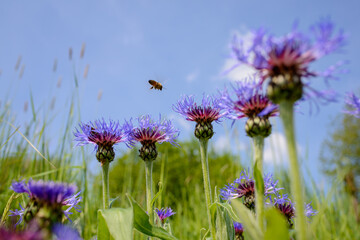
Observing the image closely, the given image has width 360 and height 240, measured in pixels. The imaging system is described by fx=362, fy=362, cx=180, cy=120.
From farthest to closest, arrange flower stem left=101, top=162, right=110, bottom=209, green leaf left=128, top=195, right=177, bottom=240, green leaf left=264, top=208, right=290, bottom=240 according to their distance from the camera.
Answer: flower stem left=101, top=162, right=110, bottom=209
green leaf left=128, top=195, right=177, bottom=240
green leaf left=264, top=208, right=290, bottom=240

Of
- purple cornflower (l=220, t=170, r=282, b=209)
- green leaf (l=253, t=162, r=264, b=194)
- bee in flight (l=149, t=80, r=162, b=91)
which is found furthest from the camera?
bee in flight (l=149, t=80, r=162, b=91)

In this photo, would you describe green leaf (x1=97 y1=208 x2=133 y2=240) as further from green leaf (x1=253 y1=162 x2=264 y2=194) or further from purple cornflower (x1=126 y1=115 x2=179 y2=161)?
purple cornflower (x1=126 y1=115 x2=179 y2=161)

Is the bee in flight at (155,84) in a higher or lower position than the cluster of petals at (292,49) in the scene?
higher

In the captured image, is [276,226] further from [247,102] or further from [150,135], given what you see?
[150,135]

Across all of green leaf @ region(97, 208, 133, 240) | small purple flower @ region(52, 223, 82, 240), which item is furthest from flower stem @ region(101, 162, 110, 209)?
small purple flower @ region(52, 223, 82, 240)

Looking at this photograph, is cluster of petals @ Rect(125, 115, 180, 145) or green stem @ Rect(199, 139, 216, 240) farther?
cluster of petals @ Rect(125, 115, 180, 145)

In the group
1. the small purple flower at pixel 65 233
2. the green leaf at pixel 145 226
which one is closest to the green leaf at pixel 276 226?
the small purple flower at pixel 65 233

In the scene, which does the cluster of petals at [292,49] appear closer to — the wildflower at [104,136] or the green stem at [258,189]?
the green stem at [258,189]

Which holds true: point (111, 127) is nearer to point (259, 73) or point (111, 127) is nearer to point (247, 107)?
point (247, 107)

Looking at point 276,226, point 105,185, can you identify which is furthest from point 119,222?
point 276,226
